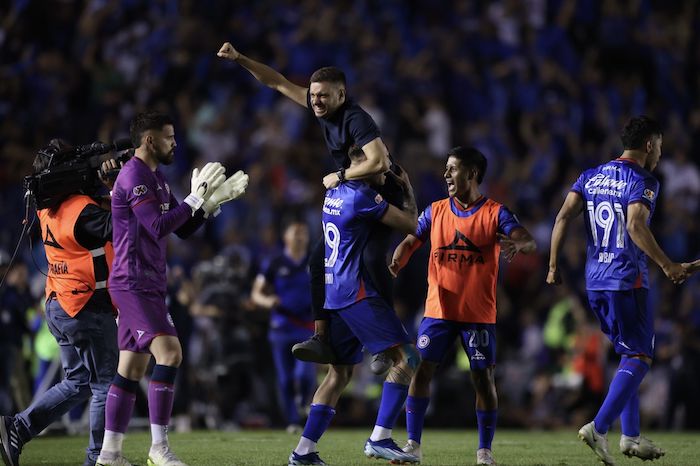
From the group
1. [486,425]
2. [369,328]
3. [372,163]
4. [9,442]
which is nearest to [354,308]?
[369,328]

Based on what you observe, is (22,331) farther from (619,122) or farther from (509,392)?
(619,122)

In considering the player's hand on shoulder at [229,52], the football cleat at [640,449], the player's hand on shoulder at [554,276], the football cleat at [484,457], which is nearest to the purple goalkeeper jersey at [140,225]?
the player's hand on shoulder at [229,52]

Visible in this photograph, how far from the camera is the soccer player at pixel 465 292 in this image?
9.43m

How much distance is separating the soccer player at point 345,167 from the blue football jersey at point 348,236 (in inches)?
3.1

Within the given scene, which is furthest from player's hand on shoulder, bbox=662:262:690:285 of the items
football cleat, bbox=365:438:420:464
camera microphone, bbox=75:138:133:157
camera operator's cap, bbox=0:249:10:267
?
camera operator's cap, bbox=0:249:10:267

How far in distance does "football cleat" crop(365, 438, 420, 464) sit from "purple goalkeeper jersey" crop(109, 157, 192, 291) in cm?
205

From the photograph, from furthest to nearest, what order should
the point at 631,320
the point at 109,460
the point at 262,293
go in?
the point at 262,293 → the point at 631,320 → the point at 109,460

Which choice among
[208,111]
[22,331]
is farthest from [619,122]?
[22,331]

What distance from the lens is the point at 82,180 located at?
9312mm

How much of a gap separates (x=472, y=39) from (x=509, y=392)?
7390 mm

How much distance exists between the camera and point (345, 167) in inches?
354

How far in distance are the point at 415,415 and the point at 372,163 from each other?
2322mm

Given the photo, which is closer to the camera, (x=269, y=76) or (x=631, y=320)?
(x=631, y=320)

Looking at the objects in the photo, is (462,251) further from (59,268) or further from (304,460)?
(59,268)
